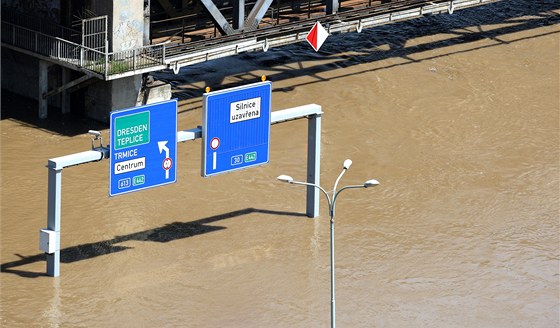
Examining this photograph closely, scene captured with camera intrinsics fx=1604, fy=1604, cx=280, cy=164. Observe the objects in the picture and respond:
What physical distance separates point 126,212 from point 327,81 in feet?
39.5

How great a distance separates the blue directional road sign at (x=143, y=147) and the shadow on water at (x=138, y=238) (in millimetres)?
2076

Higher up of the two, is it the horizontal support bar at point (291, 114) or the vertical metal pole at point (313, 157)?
the horizontal support bar at point (291, 114)

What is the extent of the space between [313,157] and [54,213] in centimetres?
739

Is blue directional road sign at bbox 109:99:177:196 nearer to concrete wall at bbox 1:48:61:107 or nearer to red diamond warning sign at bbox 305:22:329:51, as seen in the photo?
concrete wall at bbox 1:48:61:107

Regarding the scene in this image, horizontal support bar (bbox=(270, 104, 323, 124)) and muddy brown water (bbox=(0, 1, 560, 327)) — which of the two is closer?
muddy brown water (bbox=(0, 1, 560, 327))

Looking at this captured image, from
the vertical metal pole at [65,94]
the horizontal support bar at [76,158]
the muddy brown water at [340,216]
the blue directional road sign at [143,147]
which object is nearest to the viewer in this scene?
the horizontal support bar at [76,158]

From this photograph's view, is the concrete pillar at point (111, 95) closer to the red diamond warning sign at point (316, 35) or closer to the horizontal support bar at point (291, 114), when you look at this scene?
the red diamond warning sign at point (316, 35)

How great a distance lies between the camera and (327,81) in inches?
2000

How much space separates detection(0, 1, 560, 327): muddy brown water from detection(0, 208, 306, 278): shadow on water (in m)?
0.05

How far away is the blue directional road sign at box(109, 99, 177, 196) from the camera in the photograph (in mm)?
36438

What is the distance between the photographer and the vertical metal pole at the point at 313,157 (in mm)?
40219

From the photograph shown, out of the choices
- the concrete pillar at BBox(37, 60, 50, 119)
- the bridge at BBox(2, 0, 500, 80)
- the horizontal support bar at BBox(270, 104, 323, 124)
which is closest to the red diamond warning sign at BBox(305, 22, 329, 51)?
the bridge at BBox(2, 0, 500, 80)

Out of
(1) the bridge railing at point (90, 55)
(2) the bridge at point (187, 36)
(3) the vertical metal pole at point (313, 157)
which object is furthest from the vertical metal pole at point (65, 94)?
(3) the vertical metal pole at point (313, 157)

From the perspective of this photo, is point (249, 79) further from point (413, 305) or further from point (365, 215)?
point (413, 305)
